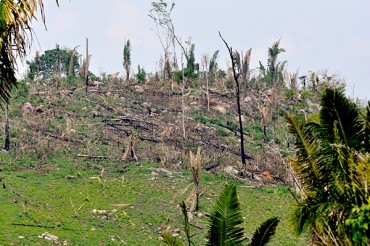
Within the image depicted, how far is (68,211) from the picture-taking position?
61.0 ft

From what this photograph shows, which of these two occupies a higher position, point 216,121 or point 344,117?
point 216,121

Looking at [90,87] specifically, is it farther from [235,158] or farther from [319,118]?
[319,118]

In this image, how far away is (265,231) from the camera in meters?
8.39

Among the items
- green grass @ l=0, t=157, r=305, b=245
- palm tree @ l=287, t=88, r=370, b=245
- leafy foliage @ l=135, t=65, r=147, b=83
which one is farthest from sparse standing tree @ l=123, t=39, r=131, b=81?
palm tree @ l=287, t=88, r=370, b=245

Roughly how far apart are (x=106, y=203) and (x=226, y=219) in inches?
492

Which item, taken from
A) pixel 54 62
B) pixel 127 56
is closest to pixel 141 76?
pixel 127 56

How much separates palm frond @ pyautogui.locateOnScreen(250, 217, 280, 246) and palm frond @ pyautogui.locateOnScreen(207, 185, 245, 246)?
1.70 ft

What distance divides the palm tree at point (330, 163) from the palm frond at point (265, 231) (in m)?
0.79

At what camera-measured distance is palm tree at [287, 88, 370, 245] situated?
26.2ft

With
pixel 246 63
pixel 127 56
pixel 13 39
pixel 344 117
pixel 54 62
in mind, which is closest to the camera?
pixel 13 39

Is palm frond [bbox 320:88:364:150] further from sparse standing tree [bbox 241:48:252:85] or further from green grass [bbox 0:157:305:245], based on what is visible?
sparse standing tree [bbox 241:48:252:85]

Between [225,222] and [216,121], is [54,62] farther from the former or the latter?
[225,222]

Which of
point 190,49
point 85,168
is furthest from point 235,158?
point 190,49

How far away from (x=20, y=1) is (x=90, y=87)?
123ft
